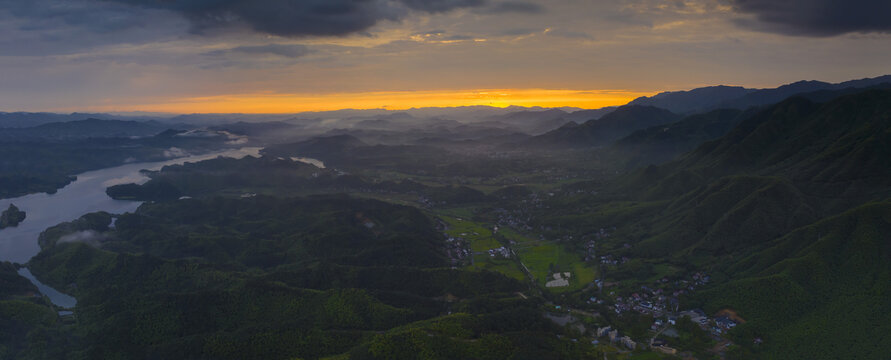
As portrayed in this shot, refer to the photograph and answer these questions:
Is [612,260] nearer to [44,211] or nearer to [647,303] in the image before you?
[647,303]

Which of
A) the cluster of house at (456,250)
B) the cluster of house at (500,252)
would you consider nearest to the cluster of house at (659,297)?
the cluster of house at (500,252)

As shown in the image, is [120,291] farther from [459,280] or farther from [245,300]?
[459,280]

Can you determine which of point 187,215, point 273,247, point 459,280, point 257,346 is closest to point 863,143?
point 459,280

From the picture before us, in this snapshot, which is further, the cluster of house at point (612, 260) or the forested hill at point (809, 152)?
the cluster of house at point (612, 260)

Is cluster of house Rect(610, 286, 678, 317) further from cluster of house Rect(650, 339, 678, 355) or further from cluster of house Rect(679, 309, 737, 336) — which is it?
cluster of house Rect(650, 339, 678, 355)

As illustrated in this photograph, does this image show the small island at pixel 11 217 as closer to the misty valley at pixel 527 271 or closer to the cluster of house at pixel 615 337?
the misty valley at pixel 527 271

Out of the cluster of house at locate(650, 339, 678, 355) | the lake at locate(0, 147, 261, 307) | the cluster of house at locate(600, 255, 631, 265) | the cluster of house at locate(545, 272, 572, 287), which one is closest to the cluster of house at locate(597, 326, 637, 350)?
the cluster of house at locate(650, 339, 678, 355)
